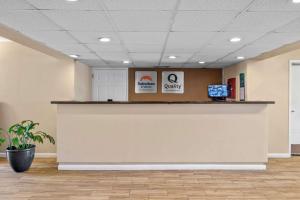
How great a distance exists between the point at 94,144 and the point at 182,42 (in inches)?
89.3

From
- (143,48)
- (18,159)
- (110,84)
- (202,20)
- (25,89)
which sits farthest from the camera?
(110,84)

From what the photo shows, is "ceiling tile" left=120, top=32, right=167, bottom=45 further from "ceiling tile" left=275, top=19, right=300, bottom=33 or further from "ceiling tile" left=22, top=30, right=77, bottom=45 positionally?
"ceiling tile" left=275, top=19, right=300, bottom=33

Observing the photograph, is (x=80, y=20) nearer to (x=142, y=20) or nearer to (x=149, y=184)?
(x=142, y=20)

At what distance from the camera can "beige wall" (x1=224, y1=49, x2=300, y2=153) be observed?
20.4ft

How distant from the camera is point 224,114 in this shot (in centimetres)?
497

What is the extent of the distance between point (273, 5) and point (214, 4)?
561 millimetres

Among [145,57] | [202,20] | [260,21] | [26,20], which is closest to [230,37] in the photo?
[260,21]

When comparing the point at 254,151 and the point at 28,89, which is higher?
the point at 28,89

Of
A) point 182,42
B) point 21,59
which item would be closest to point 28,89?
point 21,59

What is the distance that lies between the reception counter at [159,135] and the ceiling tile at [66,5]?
2.32 metres

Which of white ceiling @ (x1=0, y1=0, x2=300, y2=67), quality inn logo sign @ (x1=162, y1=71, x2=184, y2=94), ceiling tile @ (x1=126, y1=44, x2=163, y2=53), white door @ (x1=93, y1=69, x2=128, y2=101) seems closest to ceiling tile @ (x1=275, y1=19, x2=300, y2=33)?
white ceiling @ (x1=0, y1=0, x2=300, y2=67)

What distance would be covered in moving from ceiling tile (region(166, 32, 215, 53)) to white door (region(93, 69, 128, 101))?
3.36 meters

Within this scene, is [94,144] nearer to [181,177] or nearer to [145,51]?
[181,177]

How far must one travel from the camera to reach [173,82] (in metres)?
8.53
